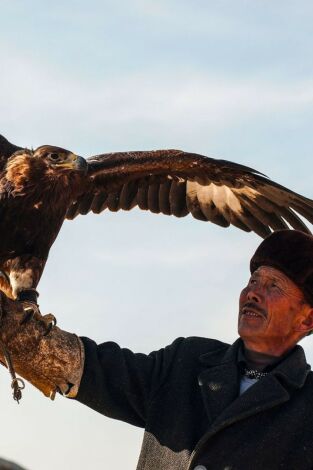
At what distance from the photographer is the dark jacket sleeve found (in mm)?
4434

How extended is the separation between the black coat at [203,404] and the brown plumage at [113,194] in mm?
1660

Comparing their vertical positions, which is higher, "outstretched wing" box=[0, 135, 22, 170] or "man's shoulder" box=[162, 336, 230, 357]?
"outstretched wing" box=[0, 135, 22, 170]

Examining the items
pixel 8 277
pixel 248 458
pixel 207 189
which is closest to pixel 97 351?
pixel 248 458

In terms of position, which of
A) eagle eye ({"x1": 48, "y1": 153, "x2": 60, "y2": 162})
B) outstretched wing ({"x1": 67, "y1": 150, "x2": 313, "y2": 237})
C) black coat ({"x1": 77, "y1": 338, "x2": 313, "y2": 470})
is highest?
outstretched wing ({"x1": 67, "y1": 150, "x2": 313, "y2": 237})

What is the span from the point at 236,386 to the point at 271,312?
1.16 feet

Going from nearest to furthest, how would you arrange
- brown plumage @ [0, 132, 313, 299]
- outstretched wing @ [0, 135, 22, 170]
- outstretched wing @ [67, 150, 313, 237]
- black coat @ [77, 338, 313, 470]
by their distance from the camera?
black coat @ [77, 338, 313, 470]
brown plumage @ [0, 132, 313, 299]
outstretched wing @ [0, 135, 22, 170]
outstretched wing @ [67, 150, 313, 237]

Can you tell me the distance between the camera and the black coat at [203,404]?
4.11 m

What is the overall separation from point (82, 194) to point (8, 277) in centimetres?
145

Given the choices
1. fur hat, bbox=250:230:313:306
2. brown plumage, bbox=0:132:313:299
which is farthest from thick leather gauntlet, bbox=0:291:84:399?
brown plumage, bbox=0:132:313:299

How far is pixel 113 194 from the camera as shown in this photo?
8094mm

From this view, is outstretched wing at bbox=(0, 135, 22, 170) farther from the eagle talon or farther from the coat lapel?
the coat lapel

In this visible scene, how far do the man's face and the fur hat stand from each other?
3 centimetres

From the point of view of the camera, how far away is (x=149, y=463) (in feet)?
14.0

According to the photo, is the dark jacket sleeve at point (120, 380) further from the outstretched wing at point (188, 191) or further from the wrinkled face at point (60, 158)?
the outstretched wing at point (188, 191)
